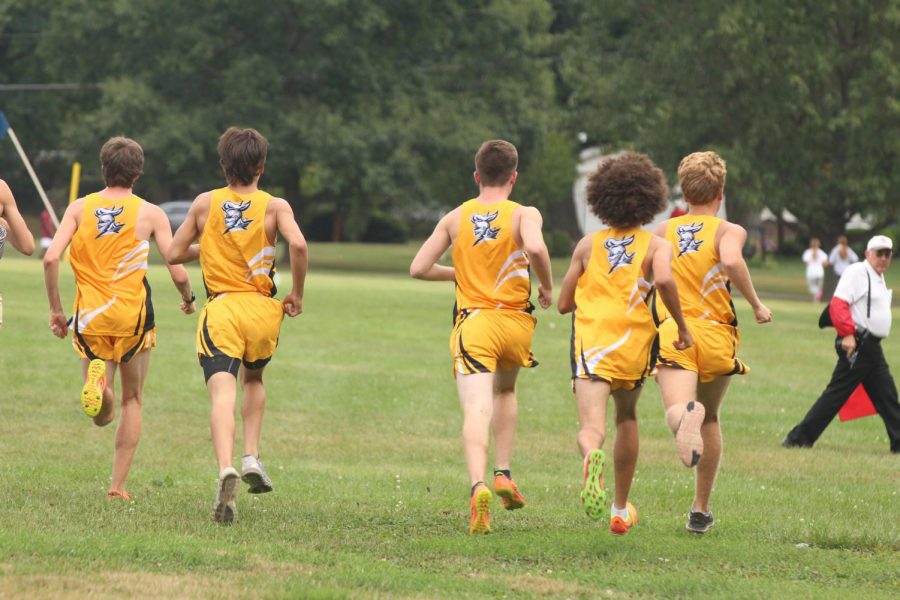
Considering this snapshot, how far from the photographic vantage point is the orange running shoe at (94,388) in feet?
27.6

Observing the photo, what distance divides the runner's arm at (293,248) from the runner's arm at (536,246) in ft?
3.78

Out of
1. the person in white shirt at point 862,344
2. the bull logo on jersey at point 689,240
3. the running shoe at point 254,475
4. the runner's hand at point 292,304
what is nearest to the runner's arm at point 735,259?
the bull logo on jersey at point 689,240

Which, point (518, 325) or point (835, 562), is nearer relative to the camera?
point (835, 562)

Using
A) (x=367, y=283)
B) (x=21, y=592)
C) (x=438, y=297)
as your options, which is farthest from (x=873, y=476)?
(x=367, y=283)

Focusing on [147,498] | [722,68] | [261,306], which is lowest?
[147,498]

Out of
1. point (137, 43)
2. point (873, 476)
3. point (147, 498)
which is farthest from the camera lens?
point (137, 43)

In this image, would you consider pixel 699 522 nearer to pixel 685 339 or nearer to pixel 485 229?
pixel 685 339

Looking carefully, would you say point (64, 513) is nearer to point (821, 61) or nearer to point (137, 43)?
point (821, 61)

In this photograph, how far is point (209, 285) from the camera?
27.4 feet

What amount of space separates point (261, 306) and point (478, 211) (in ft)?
4.14

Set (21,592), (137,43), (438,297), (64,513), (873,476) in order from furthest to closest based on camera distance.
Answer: (137,43) < (438,297) < (873,476) < (64,513) < (21,592)

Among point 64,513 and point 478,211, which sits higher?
point 478,211

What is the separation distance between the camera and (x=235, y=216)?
826 centimetres

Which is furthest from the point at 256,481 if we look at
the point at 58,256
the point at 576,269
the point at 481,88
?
the point at 481,88
